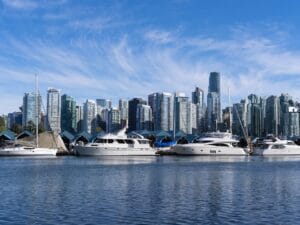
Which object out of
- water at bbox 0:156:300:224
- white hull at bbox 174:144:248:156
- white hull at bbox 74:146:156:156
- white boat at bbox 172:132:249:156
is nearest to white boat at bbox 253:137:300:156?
white boat at bbox 172:132:249:156

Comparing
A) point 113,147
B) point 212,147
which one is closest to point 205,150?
point 212,147

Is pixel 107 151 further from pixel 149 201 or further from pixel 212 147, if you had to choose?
pixel 149 201

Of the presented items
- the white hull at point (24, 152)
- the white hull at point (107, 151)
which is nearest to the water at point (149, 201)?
the white hull at point (107, 151)

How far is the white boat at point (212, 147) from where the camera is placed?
5733 inches

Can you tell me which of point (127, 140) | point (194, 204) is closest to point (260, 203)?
point (194, 204)

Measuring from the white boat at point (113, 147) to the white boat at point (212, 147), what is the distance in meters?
11.4

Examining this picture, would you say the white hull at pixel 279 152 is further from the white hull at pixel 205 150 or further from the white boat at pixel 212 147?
the white hull at pixel 205 150

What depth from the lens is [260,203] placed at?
4512 cm

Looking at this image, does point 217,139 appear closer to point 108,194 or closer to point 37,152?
point 37,152

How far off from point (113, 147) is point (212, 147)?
27.5 meters

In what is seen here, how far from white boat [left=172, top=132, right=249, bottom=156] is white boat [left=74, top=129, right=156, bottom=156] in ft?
37.5

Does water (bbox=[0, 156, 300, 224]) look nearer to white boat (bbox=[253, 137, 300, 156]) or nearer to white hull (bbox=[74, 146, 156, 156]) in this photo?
white hull (bbox=[74, 146, 156, 156])

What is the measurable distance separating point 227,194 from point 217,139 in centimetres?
9843

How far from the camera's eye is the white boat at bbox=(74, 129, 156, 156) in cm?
13825
